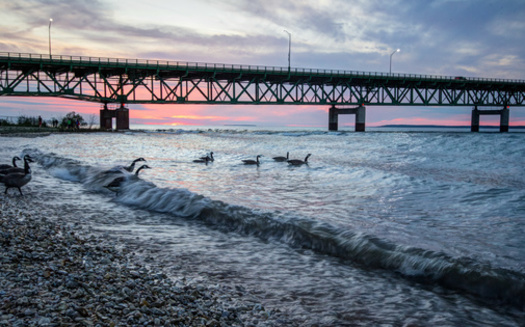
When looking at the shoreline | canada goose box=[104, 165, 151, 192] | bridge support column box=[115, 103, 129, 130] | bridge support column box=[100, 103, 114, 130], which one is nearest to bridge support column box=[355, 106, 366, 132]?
bridge support column box=[115, 103, 129, 130]

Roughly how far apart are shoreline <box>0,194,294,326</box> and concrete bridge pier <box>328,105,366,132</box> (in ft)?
239

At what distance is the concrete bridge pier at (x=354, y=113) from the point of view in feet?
241

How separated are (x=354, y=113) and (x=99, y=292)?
246 feet

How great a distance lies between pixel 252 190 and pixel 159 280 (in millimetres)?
5759

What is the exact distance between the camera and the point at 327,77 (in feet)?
221

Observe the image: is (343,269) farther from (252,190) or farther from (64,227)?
(252,190)

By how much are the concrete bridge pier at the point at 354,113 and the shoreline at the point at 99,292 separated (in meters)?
73.0

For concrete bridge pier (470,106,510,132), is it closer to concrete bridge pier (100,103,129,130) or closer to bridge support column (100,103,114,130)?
concrete bridge pier (100,103,129,130)

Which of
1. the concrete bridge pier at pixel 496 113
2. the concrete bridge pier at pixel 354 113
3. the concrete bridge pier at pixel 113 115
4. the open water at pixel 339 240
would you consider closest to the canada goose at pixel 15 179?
the open water at pixel 339 240

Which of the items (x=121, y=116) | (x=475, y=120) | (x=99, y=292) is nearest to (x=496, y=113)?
(x=475, y=120)

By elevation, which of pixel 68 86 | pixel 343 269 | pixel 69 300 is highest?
pixel 68 86

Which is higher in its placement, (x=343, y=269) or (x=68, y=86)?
(x=68, y=86)

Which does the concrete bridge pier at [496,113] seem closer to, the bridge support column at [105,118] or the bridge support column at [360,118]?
the bridge support column at [360,118]

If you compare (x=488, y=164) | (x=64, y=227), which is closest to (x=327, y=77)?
(x=488, y=164)
